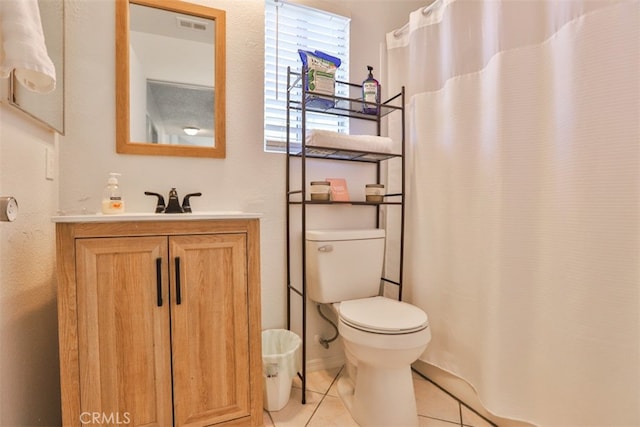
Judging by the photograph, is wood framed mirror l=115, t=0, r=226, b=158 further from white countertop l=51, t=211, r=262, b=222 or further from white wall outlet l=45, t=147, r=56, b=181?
white countertop l=51, t=211, r=262, b=222

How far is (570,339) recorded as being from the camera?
3.28 ft

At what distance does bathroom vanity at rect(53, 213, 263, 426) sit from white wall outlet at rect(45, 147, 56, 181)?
0.37 meters

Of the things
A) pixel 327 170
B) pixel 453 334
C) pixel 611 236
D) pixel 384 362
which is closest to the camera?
pixel 611 236

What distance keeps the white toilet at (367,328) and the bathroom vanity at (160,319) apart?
1.34 feet

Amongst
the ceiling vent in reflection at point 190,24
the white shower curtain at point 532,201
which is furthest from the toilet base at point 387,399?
the ceiling vent in reflection at point 190,24

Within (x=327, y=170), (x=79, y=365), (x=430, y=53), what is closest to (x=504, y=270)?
(x=327, y=170)

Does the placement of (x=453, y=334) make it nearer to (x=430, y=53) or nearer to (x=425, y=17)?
(x=430, y=53)

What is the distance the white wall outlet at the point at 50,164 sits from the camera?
1167 millimetres

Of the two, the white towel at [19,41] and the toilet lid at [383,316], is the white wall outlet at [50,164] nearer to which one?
the white towel at [19,41]

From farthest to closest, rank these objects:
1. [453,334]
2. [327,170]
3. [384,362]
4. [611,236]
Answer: [327,170]
[453,334]
[384,362]
[611,236]

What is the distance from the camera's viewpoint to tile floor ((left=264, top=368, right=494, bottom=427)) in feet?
4.24

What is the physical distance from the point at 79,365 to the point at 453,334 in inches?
58.9

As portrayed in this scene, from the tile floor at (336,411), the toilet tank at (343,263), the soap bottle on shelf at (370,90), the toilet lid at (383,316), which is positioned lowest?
the tile floor at (336,411)

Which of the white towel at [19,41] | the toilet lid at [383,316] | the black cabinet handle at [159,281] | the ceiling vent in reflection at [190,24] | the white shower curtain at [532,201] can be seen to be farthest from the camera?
the ceiling vent in reflection at [190,24]
